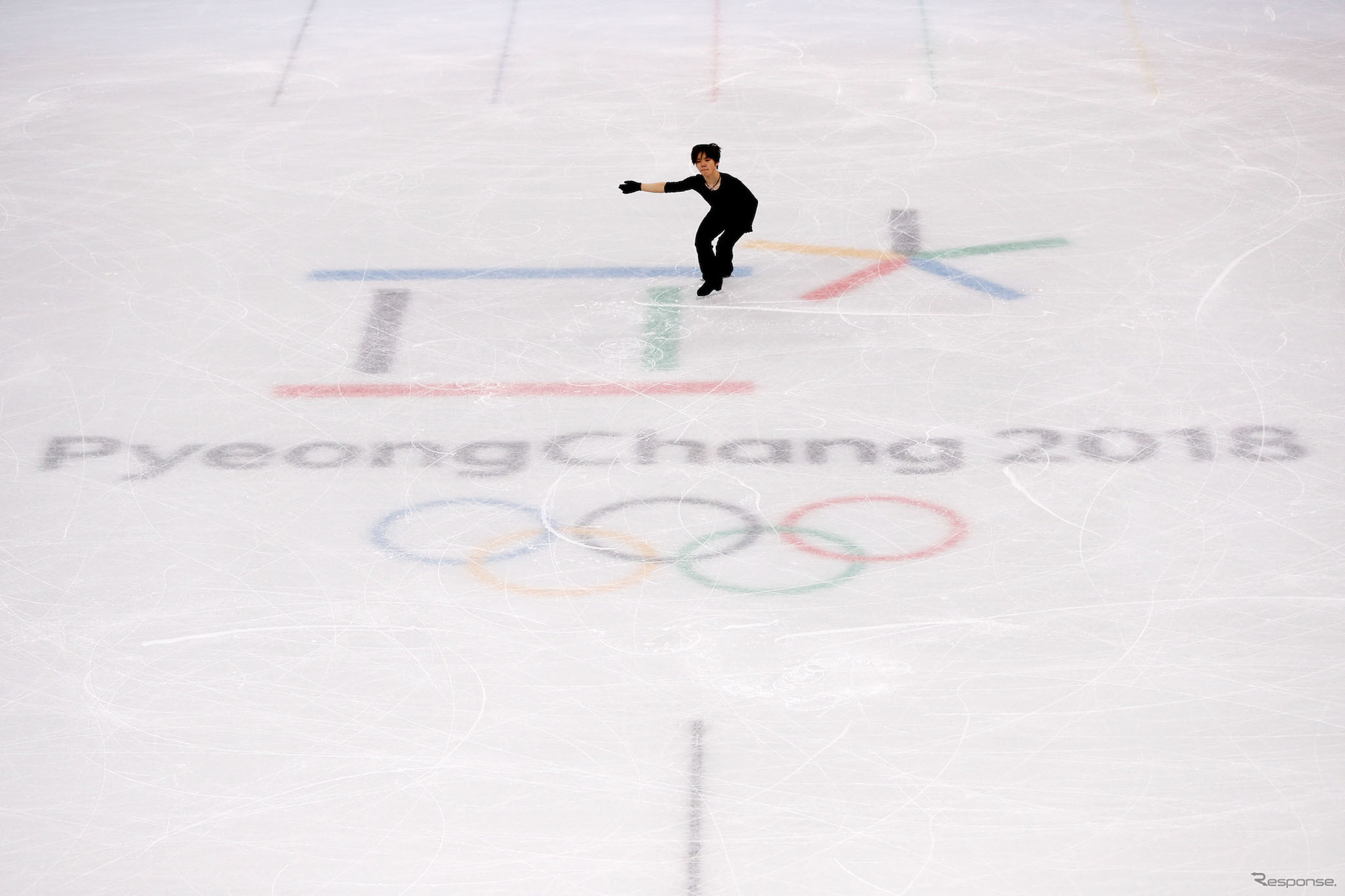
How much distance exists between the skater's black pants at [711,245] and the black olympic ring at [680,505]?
1851 mm

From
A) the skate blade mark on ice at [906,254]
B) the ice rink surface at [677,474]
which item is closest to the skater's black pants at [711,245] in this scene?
the ice rink surface at [677,474]

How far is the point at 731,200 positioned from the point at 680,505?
6.71 ft

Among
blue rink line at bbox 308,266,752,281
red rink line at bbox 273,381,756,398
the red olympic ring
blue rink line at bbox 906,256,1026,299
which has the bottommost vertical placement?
the red olympic ring

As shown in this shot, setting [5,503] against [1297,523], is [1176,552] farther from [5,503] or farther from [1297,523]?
[5,503]

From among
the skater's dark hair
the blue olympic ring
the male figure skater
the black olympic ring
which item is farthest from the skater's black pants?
the blue olympic ring

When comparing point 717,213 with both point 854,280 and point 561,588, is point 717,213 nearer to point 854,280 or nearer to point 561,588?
point 854,280

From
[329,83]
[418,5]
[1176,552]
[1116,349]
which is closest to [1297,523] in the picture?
[1176,552]

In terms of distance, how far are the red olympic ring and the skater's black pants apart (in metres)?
1.92

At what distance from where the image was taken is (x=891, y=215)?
7699 mm

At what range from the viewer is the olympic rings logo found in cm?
508

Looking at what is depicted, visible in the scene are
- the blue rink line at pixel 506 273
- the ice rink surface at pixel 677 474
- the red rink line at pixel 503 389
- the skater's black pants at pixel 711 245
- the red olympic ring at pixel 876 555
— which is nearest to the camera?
the ice rink surface at pixel 677 474

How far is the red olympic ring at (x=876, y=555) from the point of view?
16.9 ft

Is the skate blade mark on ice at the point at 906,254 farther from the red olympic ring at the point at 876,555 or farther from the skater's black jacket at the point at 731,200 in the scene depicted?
the red olympic ring at the point at 876,555

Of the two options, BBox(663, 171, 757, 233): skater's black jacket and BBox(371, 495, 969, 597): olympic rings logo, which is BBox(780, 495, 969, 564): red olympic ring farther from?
BBox(663, 171, 757, 233): skater's black jacket
